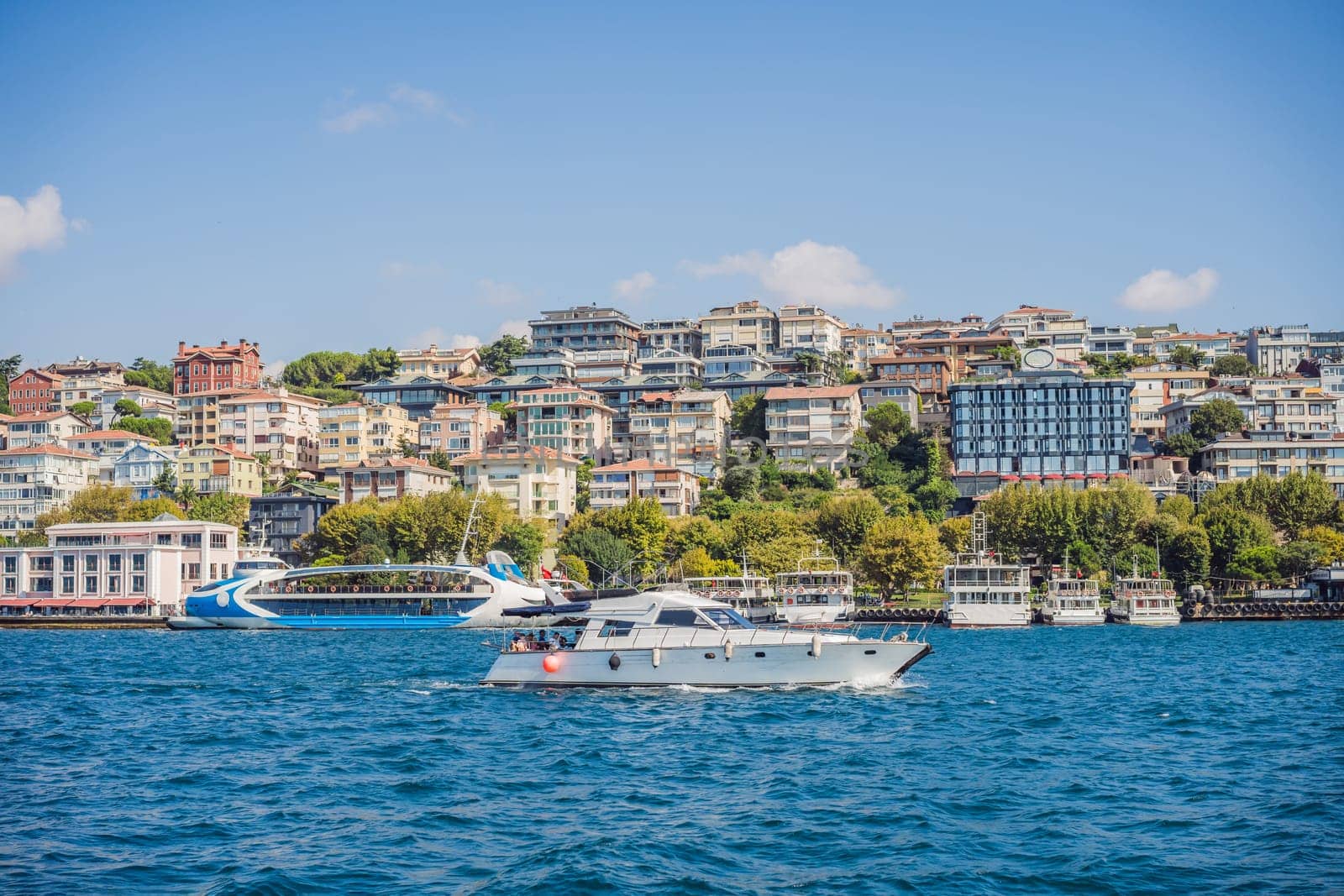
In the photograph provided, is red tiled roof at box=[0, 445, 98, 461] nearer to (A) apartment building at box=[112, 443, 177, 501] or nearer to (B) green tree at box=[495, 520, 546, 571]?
(A) apartment building at box=[112, 443, 177, 501]

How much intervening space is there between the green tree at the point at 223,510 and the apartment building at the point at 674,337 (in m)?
67.1

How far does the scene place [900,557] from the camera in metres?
97.5

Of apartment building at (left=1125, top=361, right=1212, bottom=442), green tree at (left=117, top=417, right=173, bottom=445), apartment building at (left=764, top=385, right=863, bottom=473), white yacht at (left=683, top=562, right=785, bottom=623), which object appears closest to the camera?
white yacht at (left=683, top=562, right=785, bottom=623)

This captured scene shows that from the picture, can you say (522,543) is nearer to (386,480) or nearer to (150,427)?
(386,480)

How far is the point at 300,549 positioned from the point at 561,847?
10153 centimetres

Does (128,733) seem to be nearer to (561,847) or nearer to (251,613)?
(561,847)

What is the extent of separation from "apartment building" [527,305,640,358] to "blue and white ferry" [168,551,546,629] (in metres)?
85.9

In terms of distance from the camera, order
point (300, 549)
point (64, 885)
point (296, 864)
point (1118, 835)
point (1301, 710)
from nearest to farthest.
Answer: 1. point (64, 885)
2. point (296, 864)
3. point (1118, 835)
4. point (1301, 710)
5. point (300, 549)

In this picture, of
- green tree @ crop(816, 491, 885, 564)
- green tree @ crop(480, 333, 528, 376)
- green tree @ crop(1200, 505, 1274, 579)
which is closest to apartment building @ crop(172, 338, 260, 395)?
green tree @ crop(480, 333, 528, 376)

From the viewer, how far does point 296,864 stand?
20.3m

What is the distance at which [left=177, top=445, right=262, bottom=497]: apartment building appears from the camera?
133 metres

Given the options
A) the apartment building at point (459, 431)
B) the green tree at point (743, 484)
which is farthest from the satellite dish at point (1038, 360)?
the apartment building at point (459, 431)

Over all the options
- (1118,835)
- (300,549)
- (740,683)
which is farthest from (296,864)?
(300,549)

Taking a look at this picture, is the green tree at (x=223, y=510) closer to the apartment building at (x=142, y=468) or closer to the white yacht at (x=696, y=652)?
the apartment building at (x=142, y=468)
